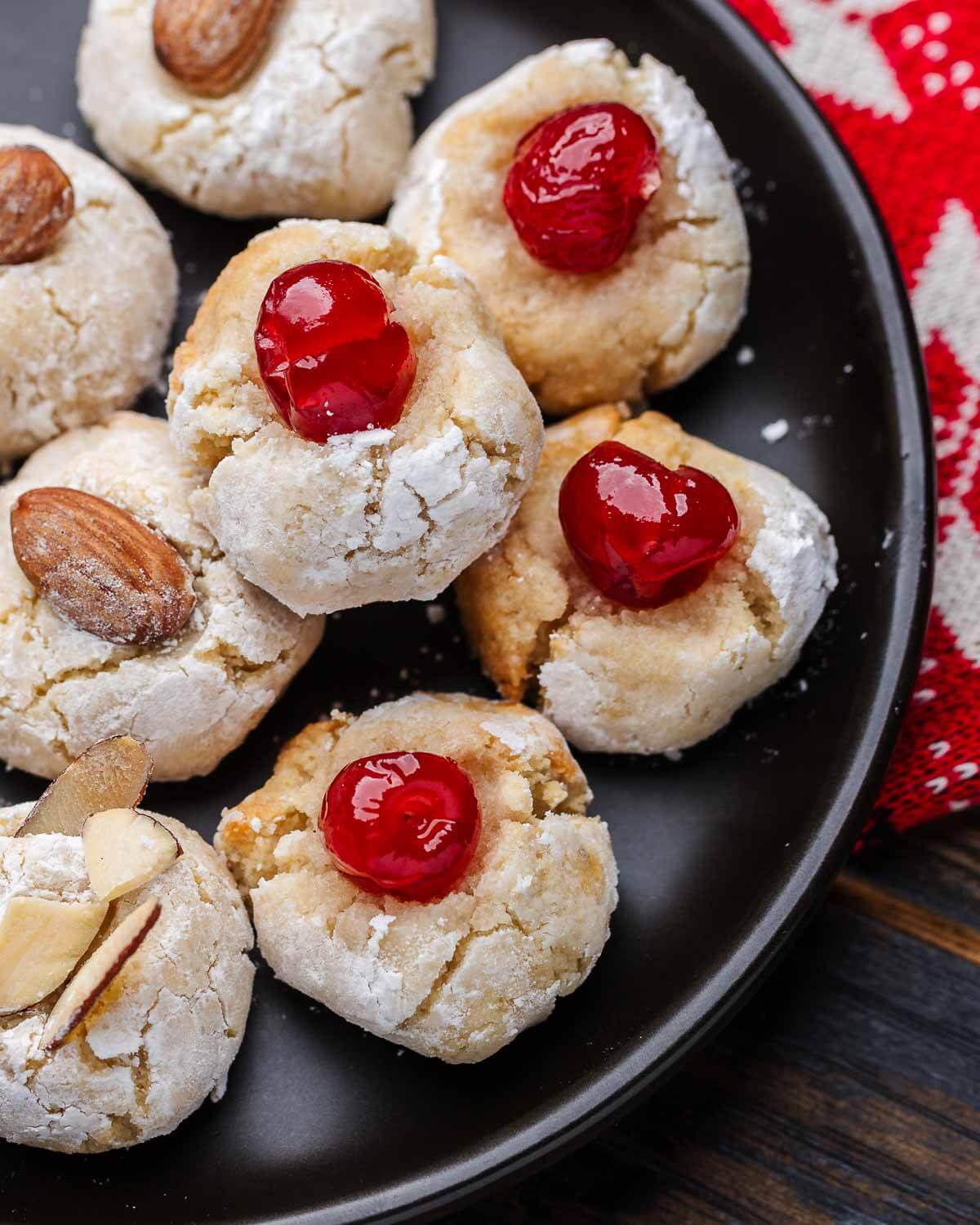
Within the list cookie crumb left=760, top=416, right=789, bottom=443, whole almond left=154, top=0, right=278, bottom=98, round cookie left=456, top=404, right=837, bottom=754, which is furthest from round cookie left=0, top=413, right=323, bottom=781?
cookie crumb left=760, top=416, right=789, bottom=443

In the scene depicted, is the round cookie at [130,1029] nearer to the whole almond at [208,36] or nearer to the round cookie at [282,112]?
the round cookie at [282,112]

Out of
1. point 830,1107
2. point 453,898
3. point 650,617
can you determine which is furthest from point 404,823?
point 830,1107

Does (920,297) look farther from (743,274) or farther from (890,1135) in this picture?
(890,1135)

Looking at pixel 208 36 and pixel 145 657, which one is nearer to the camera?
pixel 145 657

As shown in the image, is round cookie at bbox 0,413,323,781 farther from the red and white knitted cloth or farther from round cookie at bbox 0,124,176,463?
the red and white knitted cloth

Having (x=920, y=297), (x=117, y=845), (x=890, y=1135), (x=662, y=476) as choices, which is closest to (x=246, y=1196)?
(x=117, y=845)

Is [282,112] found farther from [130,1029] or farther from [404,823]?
[130,1029]

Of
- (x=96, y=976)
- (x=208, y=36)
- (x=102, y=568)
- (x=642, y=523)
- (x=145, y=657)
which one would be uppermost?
(x=208, y=36)
